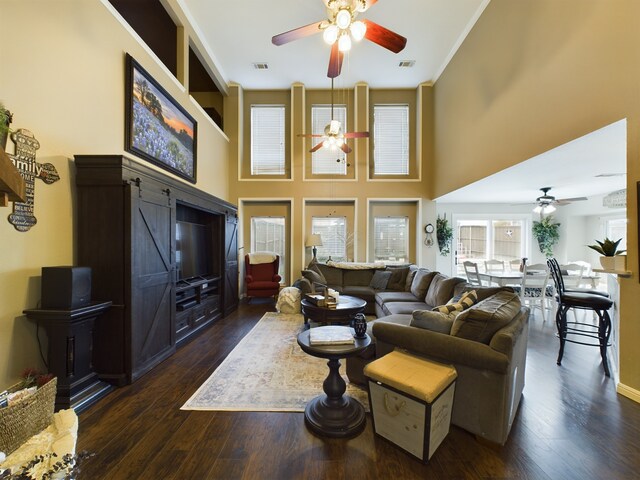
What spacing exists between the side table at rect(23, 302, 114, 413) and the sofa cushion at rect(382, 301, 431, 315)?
319cm

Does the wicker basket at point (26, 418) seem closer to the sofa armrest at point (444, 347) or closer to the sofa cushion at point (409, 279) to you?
the sofa armrest at point (444, 347)

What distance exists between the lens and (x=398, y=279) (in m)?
5.17

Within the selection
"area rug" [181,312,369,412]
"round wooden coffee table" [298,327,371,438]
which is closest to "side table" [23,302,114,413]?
"area rug" [181,312,369,412]

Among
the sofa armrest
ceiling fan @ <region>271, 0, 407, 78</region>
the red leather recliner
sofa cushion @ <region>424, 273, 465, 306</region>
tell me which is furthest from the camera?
the red leather recliner

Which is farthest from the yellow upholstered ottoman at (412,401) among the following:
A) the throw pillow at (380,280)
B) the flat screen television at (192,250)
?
the throw pillow at (380,280)

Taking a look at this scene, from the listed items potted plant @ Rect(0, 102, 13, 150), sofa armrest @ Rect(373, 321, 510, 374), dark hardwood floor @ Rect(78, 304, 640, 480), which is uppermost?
potted plant @ Rect(0, 102, 13, 150)

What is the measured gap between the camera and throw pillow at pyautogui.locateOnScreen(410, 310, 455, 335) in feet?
6.37

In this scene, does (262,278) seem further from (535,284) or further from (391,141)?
(535,284)

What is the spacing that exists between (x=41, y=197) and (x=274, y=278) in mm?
4099

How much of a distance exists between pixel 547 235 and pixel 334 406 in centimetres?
771

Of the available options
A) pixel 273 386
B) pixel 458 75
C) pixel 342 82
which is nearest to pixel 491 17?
pixel 458 75

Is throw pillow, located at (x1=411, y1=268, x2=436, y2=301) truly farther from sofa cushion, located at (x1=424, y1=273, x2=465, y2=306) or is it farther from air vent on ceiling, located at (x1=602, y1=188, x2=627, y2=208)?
air vent on ceiling, located at (x1=602, y1=188, x2=627, y2=208)

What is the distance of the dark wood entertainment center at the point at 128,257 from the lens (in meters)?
2.39

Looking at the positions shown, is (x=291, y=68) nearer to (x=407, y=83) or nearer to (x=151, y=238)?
(x=407, y=83)
